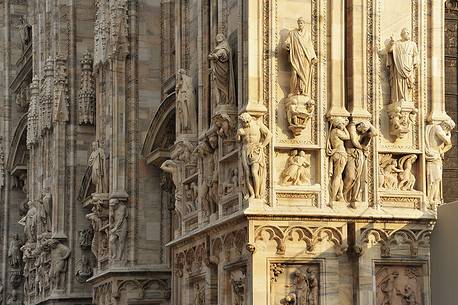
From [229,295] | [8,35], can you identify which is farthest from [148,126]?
[8,35]

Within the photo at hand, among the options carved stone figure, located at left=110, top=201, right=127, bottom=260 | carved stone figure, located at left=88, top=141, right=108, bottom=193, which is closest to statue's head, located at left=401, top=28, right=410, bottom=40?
carved stone figure, located at left=110, top=201, right=127, bottom=260

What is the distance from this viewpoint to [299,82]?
2466 cm

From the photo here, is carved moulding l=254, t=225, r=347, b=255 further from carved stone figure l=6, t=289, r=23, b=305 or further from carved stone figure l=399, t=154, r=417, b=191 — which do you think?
carved stone figure l=6, t=289, r=23, b=305

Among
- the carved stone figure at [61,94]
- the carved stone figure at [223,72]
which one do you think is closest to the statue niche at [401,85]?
the carved stone figure at [223,72]

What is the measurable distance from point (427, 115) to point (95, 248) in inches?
519

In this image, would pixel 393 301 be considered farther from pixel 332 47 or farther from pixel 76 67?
pixel 76 67

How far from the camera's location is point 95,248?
36312 mm

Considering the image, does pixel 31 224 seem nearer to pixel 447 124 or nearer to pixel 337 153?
pixel 337 153

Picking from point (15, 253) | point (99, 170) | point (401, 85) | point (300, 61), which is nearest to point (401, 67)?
point (401, 85)

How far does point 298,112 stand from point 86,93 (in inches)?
611

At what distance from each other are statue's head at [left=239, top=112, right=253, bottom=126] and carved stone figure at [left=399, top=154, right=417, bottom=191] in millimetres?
2863

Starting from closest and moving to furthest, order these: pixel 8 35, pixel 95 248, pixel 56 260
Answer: pixel 95 248 → pixel 56 260 → pixel 8 35

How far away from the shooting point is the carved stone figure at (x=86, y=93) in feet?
129

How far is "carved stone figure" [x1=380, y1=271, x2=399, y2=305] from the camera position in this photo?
24.8 meters
